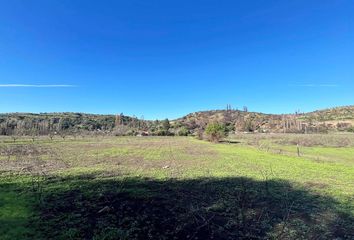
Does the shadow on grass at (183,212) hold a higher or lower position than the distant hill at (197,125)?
lower

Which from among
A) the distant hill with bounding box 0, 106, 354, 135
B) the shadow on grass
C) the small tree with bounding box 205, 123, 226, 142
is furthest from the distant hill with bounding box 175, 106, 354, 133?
the shadow on grass

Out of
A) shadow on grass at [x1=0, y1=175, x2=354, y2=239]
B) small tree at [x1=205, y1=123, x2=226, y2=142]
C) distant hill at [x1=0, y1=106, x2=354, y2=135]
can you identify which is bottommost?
shadow on grass at [x1=0, y1=175, x2=354, y2=239]

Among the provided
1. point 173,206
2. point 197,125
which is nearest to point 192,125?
point 197,125

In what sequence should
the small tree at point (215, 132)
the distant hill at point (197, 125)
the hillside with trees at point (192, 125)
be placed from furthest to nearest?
Answer: the distant hill at point (197, 125) → the hillside with trees at point (192, 125) → the small tree at point (215, 132)

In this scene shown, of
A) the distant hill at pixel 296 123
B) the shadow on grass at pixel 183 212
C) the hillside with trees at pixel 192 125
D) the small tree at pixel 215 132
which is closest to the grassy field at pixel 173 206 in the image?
the shadow on grass at pixel 183 212

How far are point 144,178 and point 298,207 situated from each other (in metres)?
8.75

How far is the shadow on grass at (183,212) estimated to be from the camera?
25.9 feet

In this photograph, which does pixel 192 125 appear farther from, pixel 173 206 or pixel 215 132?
pixel 173 206

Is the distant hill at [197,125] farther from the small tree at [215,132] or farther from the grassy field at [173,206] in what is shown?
the grassy field at [173,206]

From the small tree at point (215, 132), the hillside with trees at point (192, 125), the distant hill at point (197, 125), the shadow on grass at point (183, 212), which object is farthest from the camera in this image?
the distant hill at point (197, 125)

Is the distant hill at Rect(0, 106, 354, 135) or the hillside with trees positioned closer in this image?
the hillside with trees

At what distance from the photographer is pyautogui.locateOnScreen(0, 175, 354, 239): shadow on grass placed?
7895 mm

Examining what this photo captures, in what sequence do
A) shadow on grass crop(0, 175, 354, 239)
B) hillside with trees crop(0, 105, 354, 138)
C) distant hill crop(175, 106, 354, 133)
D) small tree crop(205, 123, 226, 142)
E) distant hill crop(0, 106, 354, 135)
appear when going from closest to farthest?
shadow on grass crop(0, 175, 354, 239) < small tree crop(205, 123, 226, 142) < hillside with trees crop(0, 105, 354, 138) < distant hill crop(175, 106, 354, 133) < distant hill crop(0, 106, 354, 135)

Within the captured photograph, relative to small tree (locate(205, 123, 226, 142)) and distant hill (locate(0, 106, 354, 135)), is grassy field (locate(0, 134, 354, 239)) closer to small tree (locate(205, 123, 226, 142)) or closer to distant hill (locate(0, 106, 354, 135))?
small tree (locate(205, 123, 226, 142))
